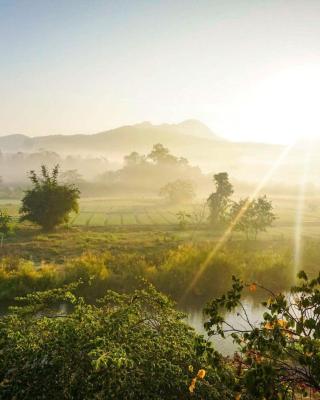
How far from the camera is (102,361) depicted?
9.88 meters

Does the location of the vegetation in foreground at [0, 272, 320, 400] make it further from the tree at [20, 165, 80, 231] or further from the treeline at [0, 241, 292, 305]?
the tree at [20, 165, 80, 231]

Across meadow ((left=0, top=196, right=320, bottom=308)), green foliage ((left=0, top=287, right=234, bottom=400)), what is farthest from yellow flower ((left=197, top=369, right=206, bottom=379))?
meadow ((left=0, top=196, right=320, bottom=308))

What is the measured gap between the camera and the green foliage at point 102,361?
10125mm

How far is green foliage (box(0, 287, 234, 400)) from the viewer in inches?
399

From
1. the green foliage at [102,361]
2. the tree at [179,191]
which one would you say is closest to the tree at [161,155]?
the tree at [179,191]

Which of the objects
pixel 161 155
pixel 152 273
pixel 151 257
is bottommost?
pixel 152 273

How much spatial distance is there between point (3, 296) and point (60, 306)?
3.65 m

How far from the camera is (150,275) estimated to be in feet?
107

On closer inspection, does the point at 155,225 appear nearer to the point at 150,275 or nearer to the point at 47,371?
the point at 150,275

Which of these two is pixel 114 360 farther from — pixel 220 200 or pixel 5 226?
pixel 220 200

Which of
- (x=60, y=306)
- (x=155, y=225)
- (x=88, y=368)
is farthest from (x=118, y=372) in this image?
(x=155, y=225)

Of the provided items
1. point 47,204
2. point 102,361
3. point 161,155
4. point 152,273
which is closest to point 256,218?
point 47,204

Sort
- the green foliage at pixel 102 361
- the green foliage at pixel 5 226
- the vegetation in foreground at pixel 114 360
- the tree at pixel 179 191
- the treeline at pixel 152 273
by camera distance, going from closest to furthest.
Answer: the vegetation in foreground at pixel 114 360 < the green foliage at pixel 102 361 < the treeline at pixel 152 273 < the green foliage at pixel 5 226 < the tree at pixel 179 191

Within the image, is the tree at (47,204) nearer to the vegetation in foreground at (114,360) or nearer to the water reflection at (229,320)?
the water reflection at (229,320)
